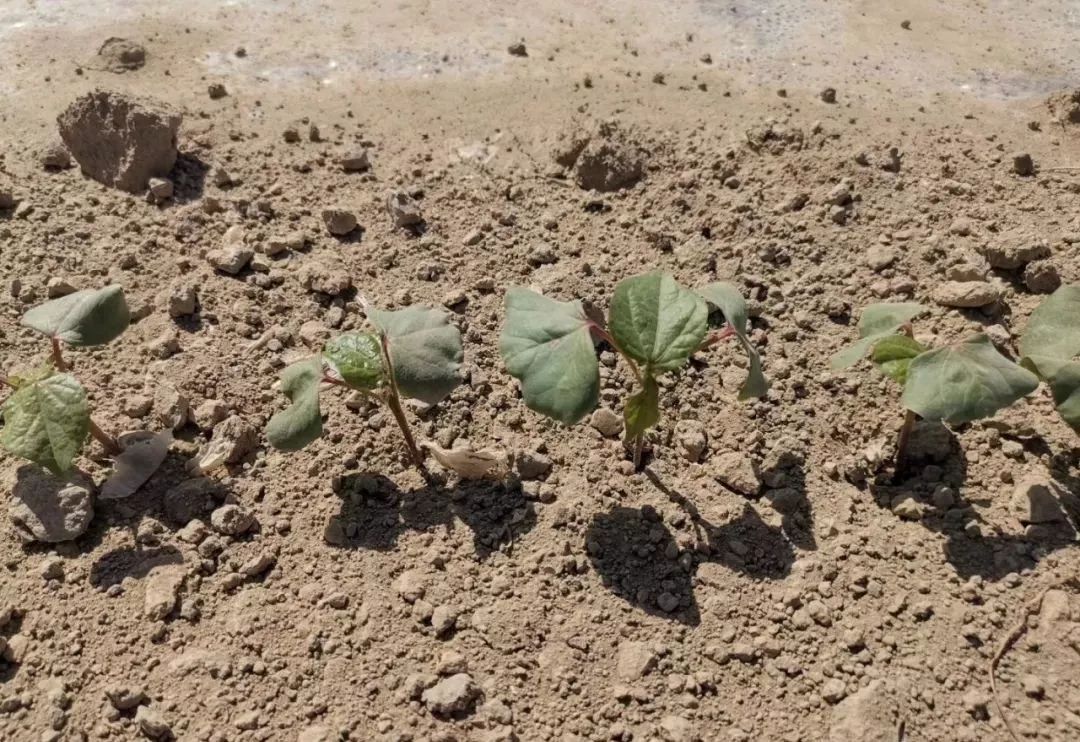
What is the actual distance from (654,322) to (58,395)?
1.40m

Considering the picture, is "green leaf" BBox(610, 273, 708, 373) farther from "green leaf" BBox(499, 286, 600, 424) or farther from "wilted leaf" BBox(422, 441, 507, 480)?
"wilted leaf" BBox(422, 441, 507, 480)

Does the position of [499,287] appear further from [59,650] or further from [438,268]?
[59,650]

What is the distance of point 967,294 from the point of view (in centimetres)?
246

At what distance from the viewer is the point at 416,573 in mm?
2078

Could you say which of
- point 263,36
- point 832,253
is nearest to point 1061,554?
point 832,253

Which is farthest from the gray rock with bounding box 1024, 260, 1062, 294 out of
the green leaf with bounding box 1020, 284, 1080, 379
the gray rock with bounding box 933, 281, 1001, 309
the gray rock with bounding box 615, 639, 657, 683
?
the gray rock with bounding box 615, 639, 657, 683

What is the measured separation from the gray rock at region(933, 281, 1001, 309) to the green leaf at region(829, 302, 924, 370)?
1.42 feet

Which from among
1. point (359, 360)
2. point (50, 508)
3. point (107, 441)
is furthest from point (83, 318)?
point (359, 360)

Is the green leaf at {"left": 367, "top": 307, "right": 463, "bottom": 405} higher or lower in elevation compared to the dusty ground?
higher

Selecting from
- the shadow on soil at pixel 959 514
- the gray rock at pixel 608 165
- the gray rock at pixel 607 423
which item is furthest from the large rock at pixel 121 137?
the shadow on soil at pixel 959 514

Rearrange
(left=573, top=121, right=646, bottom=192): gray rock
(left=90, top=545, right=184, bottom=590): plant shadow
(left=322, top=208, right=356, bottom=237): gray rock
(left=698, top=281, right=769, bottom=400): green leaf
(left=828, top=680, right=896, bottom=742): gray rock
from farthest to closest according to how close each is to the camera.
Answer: (left=573, top=121, right=646, bottom=192): gray rock < (left=322, top=208, right=356, bottom=237): gray rock < (left=90, top=545, right=184, bottom=590): plant shadow < (left=698, top=281, right=769, bottom=400): green leaf < (left=828, top=680, right=896, bottom=742): gray rock

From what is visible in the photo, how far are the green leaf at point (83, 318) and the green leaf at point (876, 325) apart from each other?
1.75m

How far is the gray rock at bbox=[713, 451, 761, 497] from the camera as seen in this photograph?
2209 millimetres

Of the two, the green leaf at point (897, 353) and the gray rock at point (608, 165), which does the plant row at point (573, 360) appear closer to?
the green leaf at point (897, 353)
